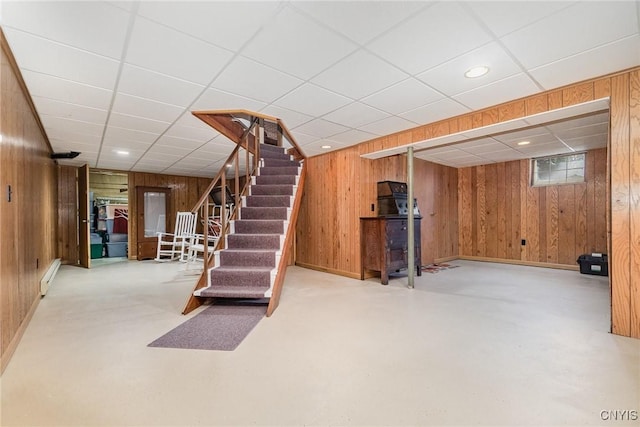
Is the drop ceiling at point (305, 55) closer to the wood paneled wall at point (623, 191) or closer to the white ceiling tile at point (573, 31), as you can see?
the white ceiling tile at point (573, 31)

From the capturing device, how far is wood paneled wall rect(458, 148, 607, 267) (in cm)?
524

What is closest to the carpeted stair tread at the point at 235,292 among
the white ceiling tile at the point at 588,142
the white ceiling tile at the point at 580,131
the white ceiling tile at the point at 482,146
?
the white ceiling tile at the point at 482,146

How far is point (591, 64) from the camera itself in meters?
2.31

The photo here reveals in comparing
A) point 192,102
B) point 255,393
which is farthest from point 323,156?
point 255,393

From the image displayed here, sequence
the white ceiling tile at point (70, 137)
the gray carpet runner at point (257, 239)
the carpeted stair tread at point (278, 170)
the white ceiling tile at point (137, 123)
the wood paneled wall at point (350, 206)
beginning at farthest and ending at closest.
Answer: the carpeted stair tread at point (278, 170) → the wood paneled wall at point (350, 206) → the white ceiling tile at point (70, 137) → the white ceiling tile at point (137, 123) → the gray carpet runner at point (257, 239)

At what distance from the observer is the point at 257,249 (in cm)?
381

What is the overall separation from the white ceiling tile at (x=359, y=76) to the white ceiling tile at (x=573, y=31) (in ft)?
2.70

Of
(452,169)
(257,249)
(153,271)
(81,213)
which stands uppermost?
(452,169)

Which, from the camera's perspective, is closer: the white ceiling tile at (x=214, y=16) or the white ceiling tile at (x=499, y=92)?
the white ceiling tile at (x=214, y=16)

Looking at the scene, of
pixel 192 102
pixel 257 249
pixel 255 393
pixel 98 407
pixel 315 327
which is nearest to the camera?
pixel 98 407

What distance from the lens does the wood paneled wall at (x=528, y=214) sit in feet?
17.2

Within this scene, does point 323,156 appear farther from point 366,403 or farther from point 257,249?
point 366,403

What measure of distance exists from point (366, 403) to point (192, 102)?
9.96 ft

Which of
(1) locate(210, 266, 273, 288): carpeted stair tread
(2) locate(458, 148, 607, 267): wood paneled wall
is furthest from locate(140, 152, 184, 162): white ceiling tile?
(2) locate(458, 148, 607, 267): wood paneled wall
